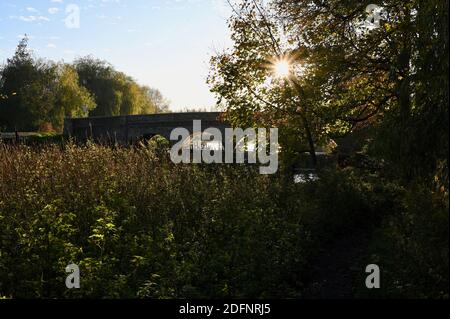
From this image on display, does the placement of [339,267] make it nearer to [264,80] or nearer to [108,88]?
[264,80]

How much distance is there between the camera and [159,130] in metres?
42.4

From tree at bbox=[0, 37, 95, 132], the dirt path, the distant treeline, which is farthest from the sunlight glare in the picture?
tree at bbox=[0, 37, 95, 132]

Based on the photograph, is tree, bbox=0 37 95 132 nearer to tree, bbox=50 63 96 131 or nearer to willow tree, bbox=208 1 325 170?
tree, bbox=50 63 96 131

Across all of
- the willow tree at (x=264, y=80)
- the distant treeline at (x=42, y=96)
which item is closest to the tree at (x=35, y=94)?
the distant treeline at (x=42, y=96)

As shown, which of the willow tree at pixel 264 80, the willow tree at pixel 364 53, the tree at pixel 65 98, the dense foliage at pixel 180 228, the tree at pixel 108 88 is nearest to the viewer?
the dense foliage at pixel 180 228

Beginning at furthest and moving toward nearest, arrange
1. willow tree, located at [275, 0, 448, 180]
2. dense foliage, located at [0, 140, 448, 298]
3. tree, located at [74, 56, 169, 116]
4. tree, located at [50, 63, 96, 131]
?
tree, located at [74, 56, 169, 116] < tree, located at [50, 63, 96, 131] < willow tree, located at [275, 0, 448, 180] < dense foliage, located at [0, 140, 448, 298]

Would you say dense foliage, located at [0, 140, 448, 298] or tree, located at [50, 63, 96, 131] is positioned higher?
tree, located at [50, 63, 96, 131]

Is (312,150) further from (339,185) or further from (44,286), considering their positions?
(44,286)

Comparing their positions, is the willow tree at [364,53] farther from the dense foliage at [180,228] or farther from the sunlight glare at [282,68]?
the dense foliage at [180,228]

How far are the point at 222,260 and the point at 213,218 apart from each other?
6.54 ft

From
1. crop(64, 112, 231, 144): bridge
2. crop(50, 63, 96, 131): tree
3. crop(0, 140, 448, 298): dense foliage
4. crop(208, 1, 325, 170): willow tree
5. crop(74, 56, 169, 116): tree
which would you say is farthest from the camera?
crop(74, 56, 169, 116): tree

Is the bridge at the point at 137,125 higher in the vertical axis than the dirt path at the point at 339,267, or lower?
higher

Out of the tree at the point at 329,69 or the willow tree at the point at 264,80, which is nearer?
the tree at the point at 329,69

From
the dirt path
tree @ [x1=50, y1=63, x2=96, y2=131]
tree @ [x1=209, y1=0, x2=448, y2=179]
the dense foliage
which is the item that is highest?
tree @ [x1=50, y1=63, x2=96, y2=131]
